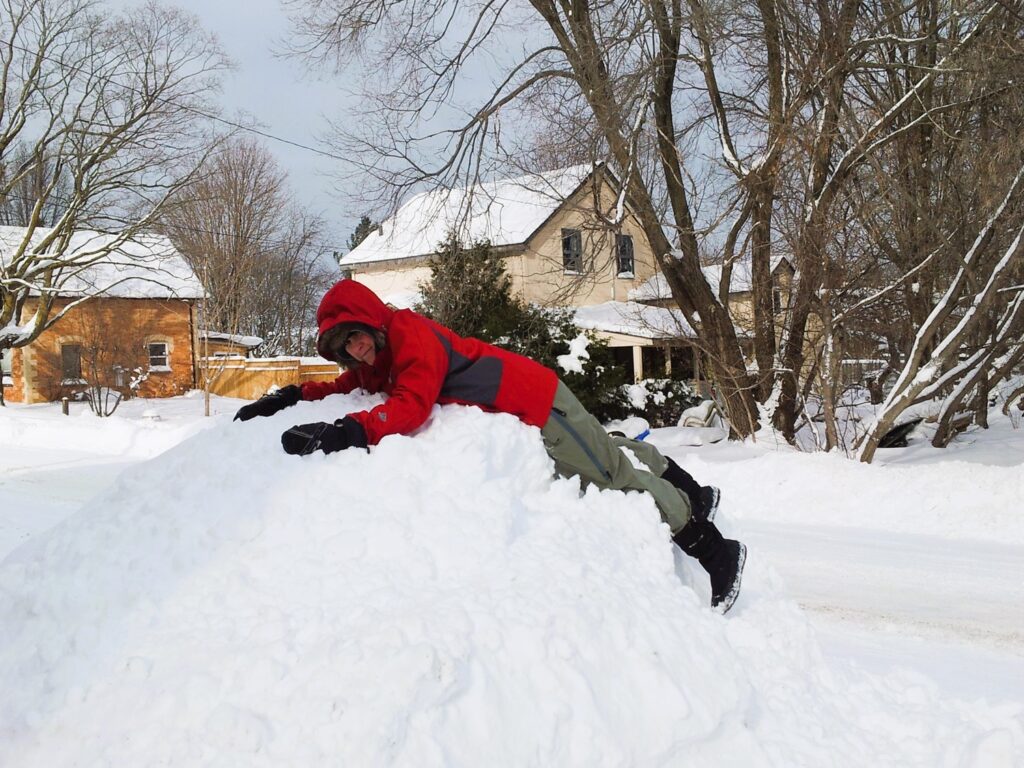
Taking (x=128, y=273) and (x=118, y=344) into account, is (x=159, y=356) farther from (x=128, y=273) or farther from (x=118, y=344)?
(x=118, y=344)

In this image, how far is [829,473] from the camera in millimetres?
8617

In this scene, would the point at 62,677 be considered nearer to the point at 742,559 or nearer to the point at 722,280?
the point at 742,559

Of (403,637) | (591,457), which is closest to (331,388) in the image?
(591,457)

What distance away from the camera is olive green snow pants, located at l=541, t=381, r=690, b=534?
12.2 ft

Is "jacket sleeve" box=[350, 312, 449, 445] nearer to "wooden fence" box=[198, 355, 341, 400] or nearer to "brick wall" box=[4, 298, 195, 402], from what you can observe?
"brick wall" box=[4, 298, 195, 402]

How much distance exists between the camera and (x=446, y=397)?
3623 millimetres

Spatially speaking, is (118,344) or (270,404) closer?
(270,404)

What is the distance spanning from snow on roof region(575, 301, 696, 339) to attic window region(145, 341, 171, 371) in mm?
16127

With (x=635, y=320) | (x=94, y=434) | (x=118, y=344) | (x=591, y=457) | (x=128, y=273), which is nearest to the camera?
(x=591, y=457)

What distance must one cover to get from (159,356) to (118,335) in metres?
3.17

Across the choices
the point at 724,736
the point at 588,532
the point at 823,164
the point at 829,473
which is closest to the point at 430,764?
the point at 724,736

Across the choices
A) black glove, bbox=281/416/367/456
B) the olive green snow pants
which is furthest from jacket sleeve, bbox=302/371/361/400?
the olive green snow pants

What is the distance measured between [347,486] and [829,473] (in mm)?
6899

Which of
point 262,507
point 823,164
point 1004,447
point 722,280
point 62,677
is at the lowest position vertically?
point 1004,447
